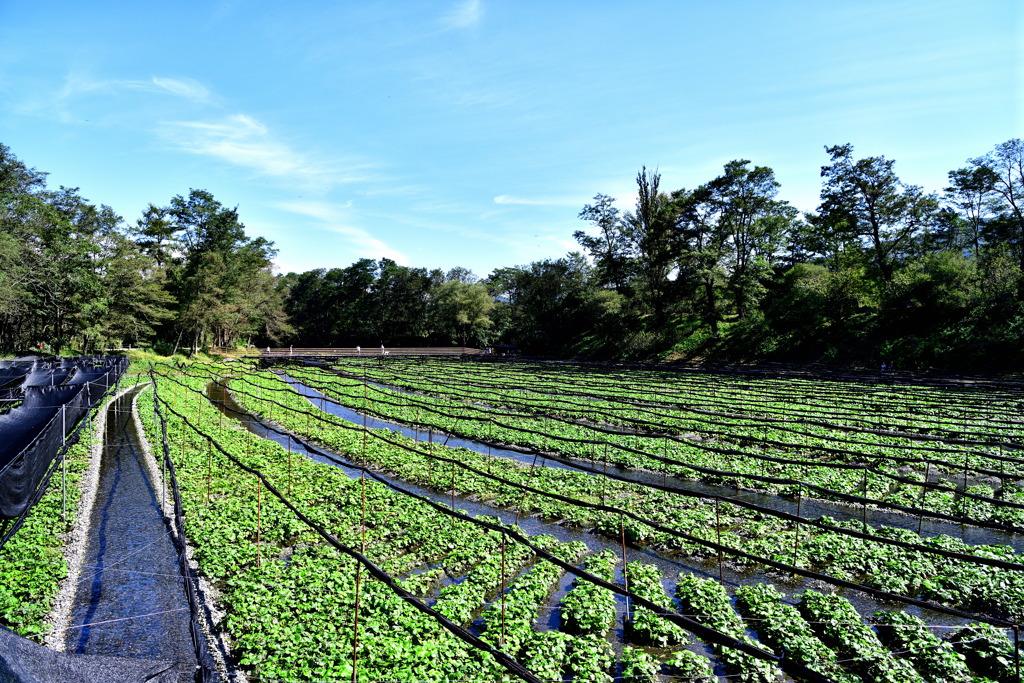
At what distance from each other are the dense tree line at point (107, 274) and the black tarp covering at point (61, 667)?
38002 millimetres

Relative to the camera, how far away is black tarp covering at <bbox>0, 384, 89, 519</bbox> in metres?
9.40

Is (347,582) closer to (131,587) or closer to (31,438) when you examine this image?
(131,587)

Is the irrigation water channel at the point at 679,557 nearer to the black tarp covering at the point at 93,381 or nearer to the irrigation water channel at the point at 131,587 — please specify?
the irrigation water channel at the point at 131,587

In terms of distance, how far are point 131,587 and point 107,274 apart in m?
45.9

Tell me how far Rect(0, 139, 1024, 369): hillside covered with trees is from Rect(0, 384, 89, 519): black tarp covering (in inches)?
774

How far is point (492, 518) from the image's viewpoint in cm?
1232

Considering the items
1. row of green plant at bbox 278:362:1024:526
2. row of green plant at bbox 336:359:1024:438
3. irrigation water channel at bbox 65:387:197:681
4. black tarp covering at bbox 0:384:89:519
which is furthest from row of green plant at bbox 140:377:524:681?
row of green plant at bbox 336:359:1024:438

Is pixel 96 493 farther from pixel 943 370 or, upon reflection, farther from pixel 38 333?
pixel 943 370

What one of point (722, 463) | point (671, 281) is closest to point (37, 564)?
point (722, 463)

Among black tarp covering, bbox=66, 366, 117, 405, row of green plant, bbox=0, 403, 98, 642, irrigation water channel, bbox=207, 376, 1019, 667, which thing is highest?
black tarp covering, bbox=66, 366, 117, 405

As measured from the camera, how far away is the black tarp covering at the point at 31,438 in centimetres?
940

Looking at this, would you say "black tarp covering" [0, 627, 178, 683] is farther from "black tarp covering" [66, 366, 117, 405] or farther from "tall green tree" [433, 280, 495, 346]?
"tall green tree" [433, 280, 495, 346]

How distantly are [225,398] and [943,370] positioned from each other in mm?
47998

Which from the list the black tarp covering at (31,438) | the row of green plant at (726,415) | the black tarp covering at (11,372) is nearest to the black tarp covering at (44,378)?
the black tarp covering at (11,372)
